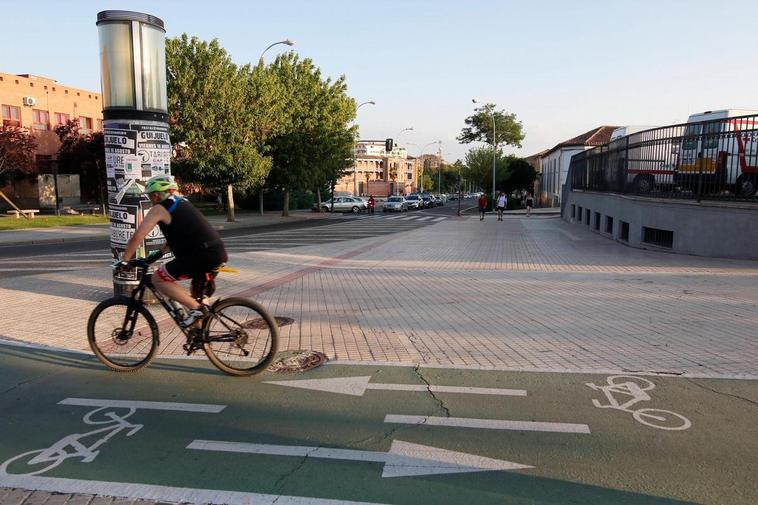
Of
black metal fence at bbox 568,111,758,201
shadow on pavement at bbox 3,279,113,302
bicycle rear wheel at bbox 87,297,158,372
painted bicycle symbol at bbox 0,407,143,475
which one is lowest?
painted bicycle symbol at bbox 0,407,143,475

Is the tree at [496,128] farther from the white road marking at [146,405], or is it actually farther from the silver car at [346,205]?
the white road marking at [146,405]

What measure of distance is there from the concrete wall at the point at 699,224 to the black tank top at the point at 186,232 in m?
11.6

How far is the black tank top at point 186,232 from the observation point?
4.94 meters

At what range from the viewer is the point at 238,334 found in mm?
5238

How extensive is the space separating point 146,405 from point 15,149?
34.8m

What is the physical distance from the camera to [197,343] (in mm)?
5266

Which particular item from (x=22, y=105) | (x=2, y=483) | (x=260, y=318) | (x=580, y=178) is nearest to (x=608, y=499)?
(x=260, y=318)

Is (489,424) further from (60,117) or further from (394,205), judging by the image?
(60,117)

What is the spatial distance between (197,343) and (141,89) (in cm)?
459

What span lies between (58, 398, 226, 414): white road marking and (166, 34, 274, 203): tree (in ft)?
78.7

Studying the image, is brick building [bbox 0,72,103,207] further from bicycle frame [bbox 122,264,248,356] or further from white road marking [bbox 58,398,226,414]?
white road marking [bbox 58,398,226,414]

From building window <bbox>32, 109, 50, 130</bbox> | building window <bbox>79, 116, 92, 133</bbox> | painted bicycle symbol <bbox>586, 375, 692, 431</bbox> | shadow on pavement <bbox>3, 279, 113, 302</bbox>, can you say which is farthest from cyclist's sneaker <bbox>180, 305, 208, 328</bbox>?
building window <bbox>79, 116, 92, 133</bbox>

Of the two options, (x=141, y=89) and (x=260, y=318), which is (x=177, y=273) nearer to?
(x=260, y=318)

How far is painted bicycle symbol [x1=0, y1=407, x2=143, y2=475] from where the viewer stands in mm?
3523
